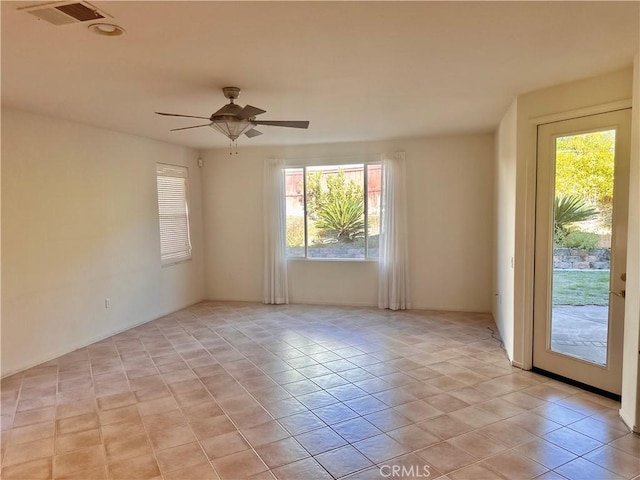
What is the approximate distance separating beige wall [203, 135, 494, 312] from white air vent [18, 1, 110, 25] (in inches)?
166

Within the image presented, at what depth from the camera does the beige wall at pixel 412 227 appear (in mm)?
5992

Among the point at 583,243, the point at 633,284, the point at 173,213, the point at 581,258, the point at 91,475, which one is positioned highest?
the point at 173,213

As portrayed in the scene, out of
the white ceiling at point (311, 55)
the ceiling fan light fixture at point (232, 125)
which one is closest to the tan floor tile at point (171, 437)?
the ceiling fan light fixture at point (232, 125)

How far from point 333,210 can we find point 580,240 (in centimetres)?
374

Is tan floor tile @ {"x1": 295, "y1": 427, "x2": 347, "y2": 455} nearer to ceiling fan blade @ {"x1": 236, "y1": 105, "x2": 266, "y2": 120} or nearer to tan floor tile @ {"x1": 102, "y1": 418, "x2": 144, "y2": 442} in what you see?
tan floor tile @ {"x1": 102, "y1": 418, "x2": 144, "y2": 442}

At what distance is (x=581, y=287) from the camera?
3477 mm

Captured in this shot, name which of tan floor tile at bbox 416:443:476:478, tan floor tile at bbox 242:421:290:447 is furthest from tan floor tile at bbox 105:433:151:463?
tan floor tile at bbox 416:443:476:478

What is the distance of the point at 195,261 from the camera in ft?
22.6

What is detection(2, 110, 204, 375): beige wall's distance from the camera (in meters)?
4.00

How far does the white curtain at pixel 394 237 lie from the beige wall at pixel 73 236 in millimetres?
3222

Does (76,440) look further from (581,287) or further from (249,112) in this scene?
(581,287)

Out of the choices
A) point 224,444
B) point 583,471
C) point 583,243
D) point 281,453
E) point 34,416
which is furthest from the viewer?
point 583,243

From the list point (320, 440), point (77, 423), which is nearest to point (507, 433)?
point (320, 440)

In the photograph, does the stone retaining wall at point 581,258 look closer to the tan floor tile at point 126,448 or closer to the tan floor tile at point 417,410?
the tan floor tile at point 417,410
